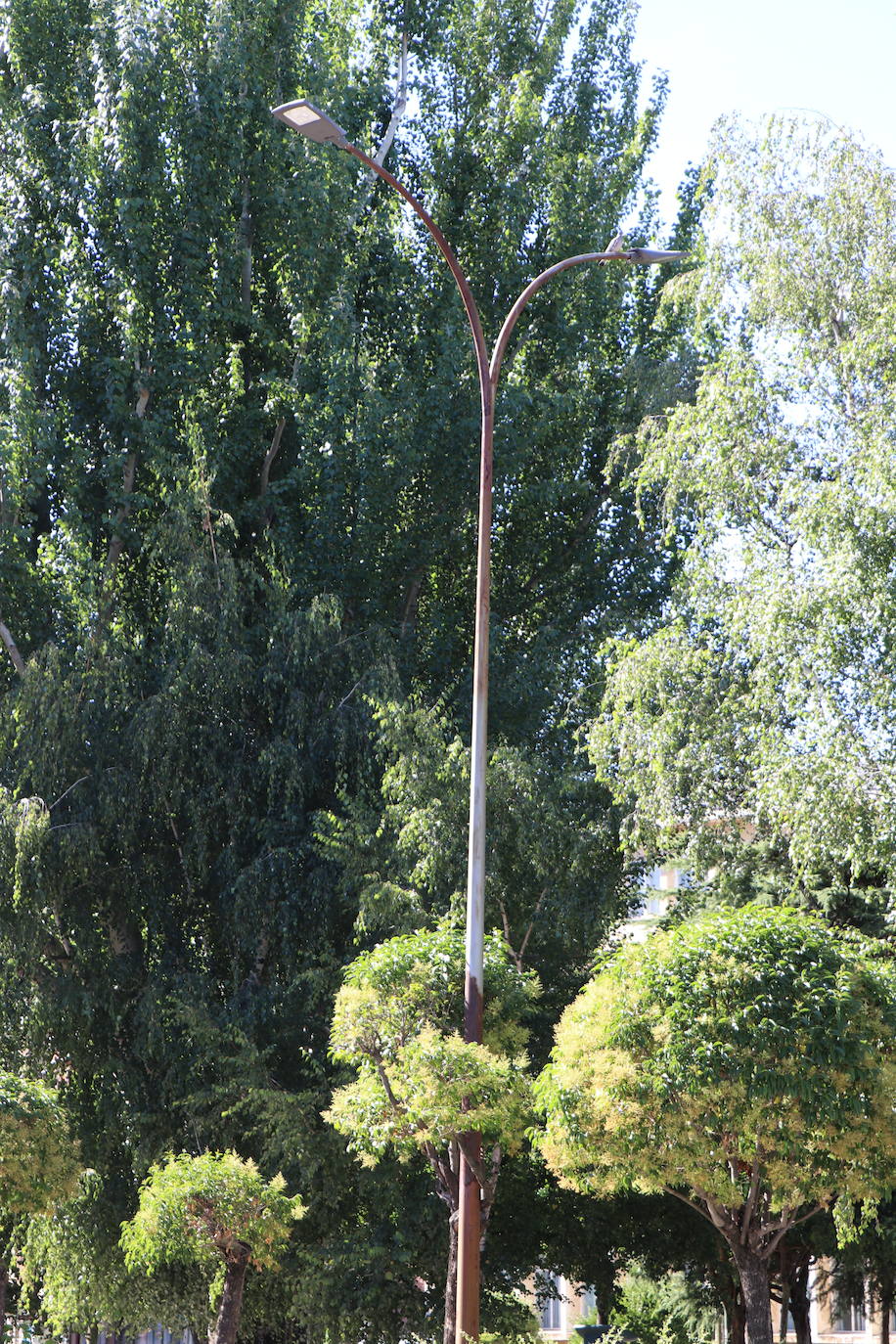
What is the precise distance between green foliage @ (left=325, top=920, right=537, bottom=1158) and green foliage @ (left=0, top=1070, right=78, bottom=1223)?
4.60m

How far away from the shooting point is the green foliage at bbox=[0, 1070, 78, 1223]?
1825cm

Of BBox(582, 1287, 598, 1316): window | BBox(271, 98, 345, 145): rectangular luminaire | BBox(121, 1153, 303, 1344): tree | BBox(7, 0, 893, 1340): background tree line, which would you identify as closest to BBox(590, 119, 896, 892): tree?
BBox(7, 0, 893, 1340): background tree line

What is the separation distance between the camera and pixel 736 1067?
13.3 metres

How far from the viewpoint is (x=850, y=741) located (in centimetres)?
1834

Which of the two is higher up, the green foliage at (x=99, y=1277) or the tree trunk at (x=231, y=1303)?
the green foliage at (x=99, y=1277)

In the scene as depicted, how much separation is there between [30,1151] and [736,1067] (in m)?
9.18

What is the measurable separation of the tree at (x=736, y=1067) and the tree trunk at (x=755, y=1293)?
970 mm

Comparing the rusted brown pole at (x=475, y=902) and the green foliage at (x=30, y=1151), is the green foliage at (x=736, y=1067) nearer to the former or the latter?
the rusted brown pole at (x=475, y=902)

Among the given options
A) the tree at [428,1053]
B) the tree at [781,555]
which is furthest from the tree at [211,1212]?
the tree at [781,555]

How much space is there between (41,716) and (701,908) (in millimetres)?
9914

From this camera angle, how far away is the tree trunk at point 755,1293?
14672 mm

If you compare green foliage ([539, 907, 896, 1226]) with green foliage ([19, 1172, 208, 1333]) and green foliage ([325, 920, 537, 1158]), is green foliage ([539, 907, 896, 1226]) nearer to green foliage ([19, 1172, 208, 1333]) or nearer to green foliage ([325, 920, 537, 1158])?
green foliage ([325, 920, 537, 1158])

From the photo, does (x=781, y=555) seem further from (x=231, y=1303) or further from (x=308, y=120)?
(x=231, y=1303)

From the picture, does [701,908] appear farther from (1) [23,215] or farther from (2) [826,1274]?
(1) [23,215]
